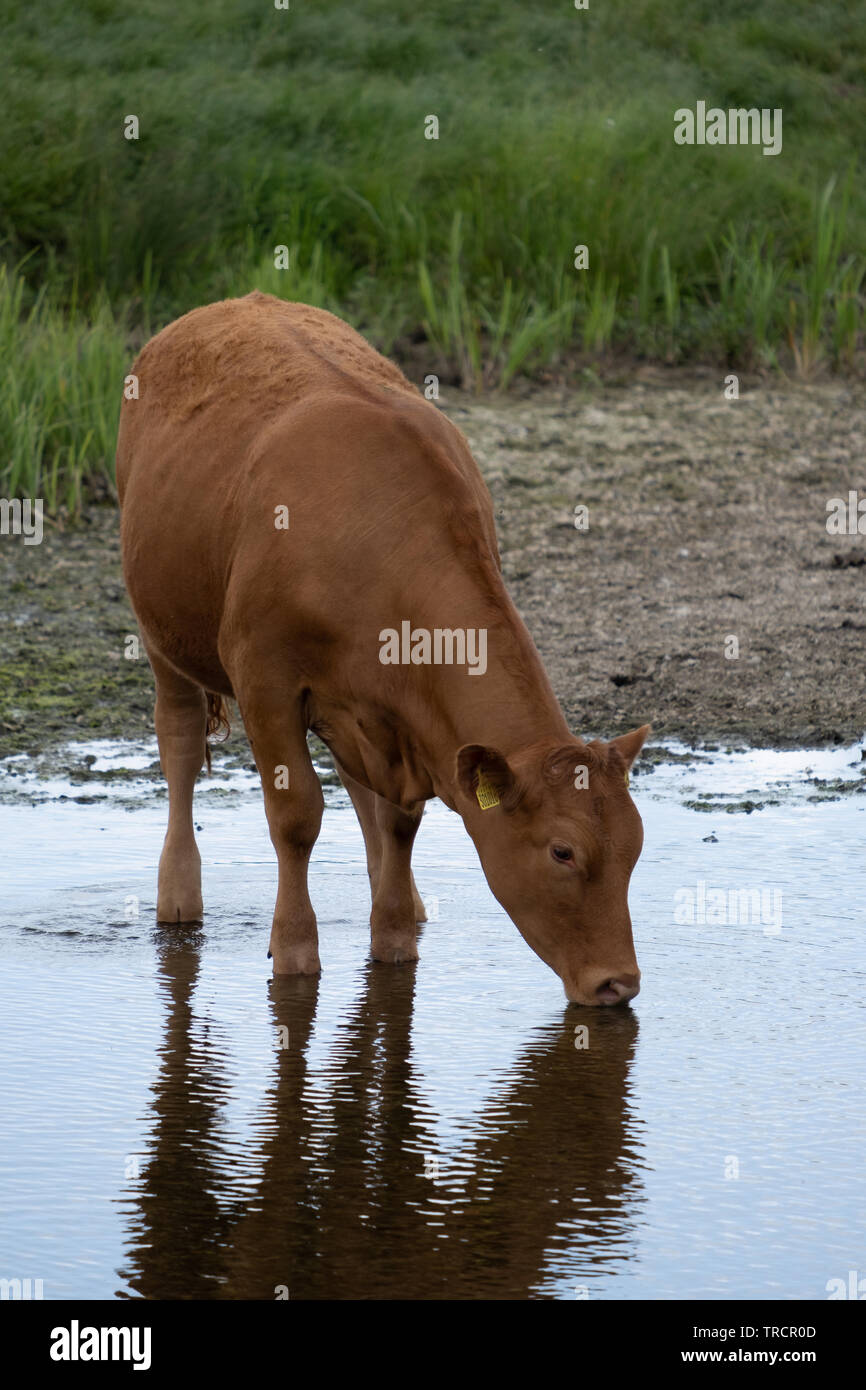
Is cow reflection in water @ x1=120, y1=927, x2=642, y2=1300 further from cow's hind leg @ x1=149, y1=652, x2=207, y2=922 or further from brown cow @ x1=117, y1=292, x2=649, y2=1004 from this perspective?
cow's hind leg @ x1=149, y1=652, x2=207, y2=922

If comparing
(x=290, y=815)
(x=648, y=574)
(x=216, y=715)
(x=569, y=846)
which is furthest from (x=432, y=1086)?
(x=648, y=574)

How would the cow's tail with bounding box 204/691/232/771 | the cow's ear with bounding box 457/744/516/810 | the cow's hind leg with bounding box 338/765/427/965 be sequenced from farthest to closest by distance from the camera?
1. the cow's tail with bounding box 204/691/232/771
2. the cow's hind leg with bounding box 338/765/427/965
3. the cow's ear with bounding box 457/744/516/810

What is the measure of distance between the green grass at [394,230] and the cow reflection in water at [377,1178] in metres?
6.25

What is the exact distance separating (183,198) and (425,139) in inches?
95.6

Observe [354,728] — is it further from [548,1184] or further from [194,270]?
[194,270]

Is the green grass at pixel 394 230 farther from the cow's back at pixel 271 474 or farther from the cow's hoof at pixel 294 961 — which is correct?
the cow's hoof at pixel 294 961

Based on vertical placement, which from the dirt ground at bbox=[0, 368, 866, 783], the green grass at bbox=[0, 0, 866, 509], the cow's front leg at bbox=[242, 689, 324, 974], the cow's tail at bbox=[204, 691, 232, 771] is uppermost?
the green grass at bbox=[0, 0, 866, 509]

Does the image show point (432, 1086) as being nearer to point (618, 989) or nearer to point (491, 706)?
point (618, 989)

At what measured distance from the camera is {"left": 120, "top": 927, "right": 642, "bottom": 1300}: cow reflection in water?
3418 mm

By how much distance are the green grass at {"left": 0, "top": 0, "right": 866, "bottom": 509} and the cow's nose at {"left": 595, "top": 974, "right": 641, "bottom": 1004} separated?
21.0ft

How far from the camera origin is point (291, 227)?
13617 mm

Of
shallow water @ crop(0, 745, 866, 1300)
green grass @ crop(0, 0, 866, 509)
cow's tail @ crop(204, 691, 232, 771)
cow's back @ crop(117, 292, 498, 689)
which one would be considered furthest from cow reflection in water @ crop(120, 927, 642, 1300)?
green grass @ crop(0, 0, 866, 509)
